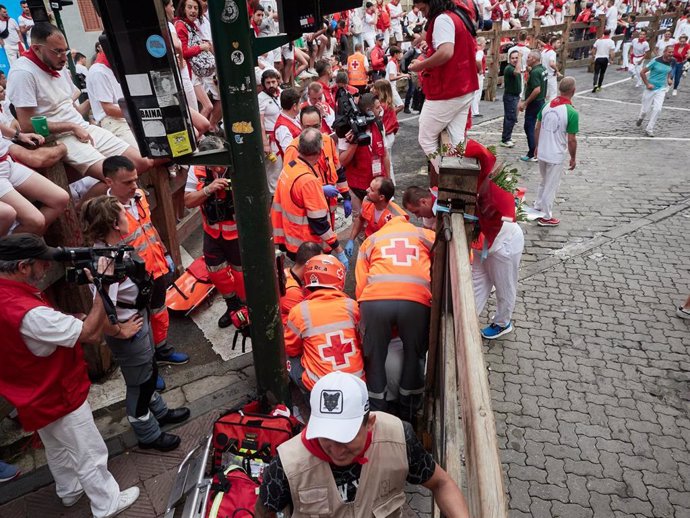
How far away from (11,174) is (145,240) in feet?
3.48

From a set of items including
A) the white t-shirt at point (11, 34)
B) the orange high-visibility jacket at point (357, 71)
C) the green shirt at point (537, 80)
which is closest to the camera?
the green shirt at point (537, 80)

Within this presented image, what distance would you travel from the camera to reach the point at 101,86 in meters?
5.73

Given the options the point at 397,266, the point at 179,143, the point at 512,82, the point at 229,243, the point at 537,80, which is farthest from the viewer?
the point at 512,82

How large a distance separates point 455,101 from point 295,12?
3.34 meters

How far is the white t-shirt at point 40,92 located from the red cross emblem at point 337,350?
3.30 m

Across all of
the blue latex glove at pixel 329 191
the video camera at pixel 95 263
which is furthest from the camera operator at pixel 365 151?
the video camera at pixel 95 263

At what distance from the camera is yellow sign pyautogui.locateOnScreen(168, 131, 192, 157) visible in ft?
9.27

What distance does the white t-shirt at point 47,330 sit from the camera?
2734 mm

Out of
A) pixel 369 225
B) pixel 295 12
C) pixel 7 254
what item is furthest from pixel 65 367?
pixel 369 225

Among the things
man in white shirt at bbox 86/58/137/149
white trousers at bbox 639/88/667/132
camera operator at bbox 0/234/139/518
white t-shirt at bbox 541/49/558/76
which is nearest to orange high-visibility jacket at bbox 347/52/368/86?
white t-shirt at bbox 541/49/558/76

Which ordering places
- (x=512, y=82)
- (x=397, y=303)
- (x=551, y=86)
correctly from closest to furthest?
(x=397, y=303) → (x=512, y=82) → (x=551, y=86)

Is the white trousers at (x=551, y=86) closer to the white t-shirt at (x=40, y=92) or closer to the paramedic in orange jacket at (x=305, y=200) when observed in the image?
the paramedic in orange jacket at (x=305, y=200)

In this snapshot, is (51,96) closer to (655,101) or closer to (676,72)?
(655,101)

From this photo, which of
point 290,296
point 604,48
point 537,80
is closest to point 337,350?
point 290,296
